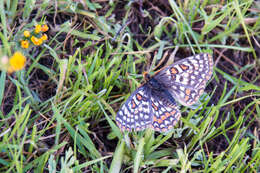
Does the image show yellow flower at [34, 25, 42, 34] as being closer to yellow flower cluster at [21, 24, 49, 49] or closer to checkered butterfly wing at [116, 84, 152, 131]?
yellow flower cluster at [21, 24, 49, 49]

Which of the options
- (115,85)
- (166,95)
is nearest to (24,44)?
(115,85)

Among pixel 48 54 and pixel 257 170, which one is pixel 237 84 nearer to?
pixel 257 170

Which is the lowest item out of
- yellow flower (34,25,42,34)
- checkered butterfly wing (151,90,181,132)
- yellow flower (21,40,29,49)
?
checkered butterfly wing (151,90,181,132)

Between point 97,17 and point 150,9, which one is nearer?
point 97,17

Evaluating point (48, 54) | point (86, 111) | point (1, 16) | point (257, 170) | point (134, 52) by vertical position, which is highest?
point (1, 16)

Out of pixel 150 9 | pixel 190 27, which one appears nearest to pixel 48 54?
pixel 150 9

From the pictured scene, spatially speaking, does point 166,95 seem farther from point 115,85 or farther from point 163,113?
point 115,85

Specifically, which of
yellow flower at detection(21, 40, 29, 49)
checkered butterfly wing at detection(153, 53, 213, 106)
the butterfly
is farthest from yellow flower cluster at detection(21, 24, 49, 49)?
checkered butterfly wing at detection(153, 53, 213, 106)
